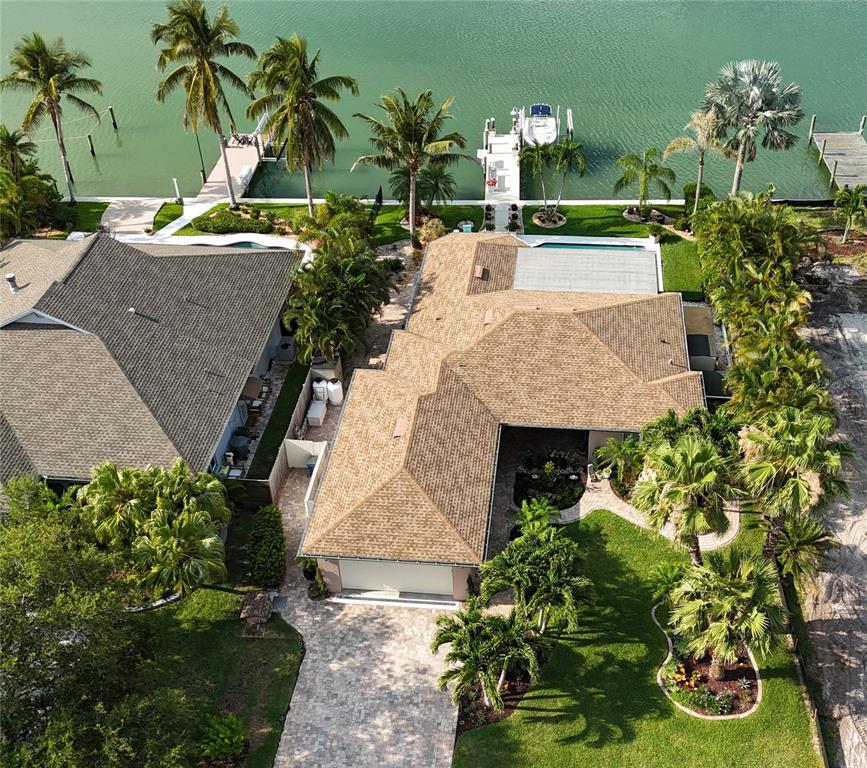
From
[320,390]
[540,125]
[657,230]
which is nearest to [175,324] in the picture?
[320,390]

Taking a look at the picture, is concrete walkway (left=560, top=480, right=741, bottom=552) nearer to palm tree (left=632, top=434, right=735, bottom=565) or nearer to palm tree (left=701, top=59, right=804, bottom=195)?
palm tree (left=632, top=434, right=735, bottom=565)

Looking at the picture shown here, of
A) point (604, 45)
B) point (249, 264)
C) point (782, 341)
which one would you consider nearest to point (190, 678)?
point (249, 264)

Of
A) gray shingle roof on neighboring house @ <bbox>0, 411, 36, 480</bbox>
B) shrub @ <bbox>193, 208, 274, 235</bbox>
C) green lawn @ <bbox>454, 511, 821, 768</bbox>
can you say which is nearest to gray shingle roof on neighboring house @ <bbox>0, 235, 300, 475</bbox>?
gray shingle roof on neighboring house @ <bbox>0, 411, 36, 480</bbox>

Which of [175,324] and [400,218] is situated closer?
[175,324]

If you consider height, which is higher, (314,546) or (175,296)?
(175,296)

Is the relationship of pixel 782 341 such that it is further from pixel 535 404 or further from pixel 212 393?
pixel 212 393

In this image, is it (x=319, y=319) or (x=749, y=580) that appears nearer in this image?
(x=749, y=580)

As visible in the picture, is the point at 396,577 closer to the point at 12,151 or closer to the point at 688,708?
the point at 688,708
